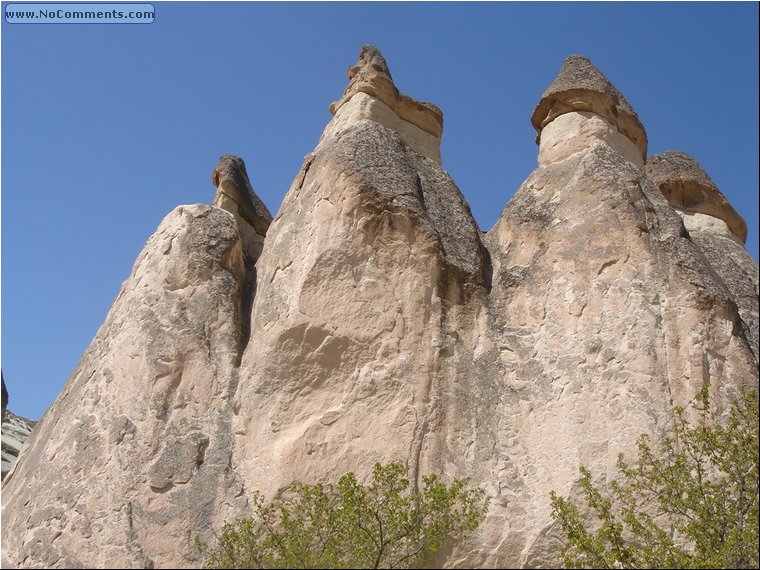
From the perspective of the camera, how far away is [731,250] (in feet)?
54.3

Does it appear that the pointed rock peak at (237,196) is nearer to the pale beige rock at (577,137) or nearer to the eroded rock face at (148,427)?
the eroded rock face at (148,427)

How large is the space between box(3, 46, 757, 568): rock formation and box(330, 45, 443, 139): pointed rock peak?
203 cm

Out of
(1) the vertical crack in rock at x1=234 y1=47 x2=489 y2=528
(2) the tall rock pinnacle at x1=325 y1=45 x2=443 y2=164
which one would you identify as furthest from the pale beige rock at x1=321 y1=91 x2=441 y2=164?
(1) the vertical crack in rock at x1=234 y1=47 x2=489 y2=528

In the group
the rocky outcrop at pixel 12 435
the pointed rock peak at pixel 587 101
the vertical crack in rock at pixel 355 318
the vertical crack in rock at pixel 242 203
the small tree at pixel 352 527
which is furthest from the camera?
the rocky outcrop at pixel 12 435

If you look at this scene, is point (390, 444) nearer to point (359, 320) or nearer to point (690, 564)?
point (359, 320)

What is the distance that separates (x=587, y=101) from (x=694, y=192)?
3464mm

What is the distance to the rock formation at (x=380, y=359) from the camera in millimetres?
11516

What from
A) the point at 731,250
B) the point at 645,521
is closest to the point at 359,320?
the point at 645,521

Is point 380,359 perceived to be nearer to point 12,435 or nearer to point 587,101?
point 587,101

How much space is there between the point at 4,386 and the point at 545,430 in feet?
44.7

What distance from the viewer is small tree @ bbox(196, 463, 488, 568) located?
402 inches

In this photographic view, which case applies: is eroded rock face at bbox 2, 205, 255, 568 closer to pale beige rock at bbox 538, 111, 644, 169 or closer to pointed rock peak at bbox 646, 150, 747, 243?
pale beige rock at bbox 538, 111, 644, 169

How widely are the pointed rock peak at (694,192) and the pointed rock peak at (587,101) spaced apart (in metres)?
1.42

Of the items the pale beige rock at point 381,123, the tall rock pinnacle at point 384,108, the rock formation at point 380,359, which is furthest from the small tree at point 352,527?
the tall rock pinnacle at point 384,108
